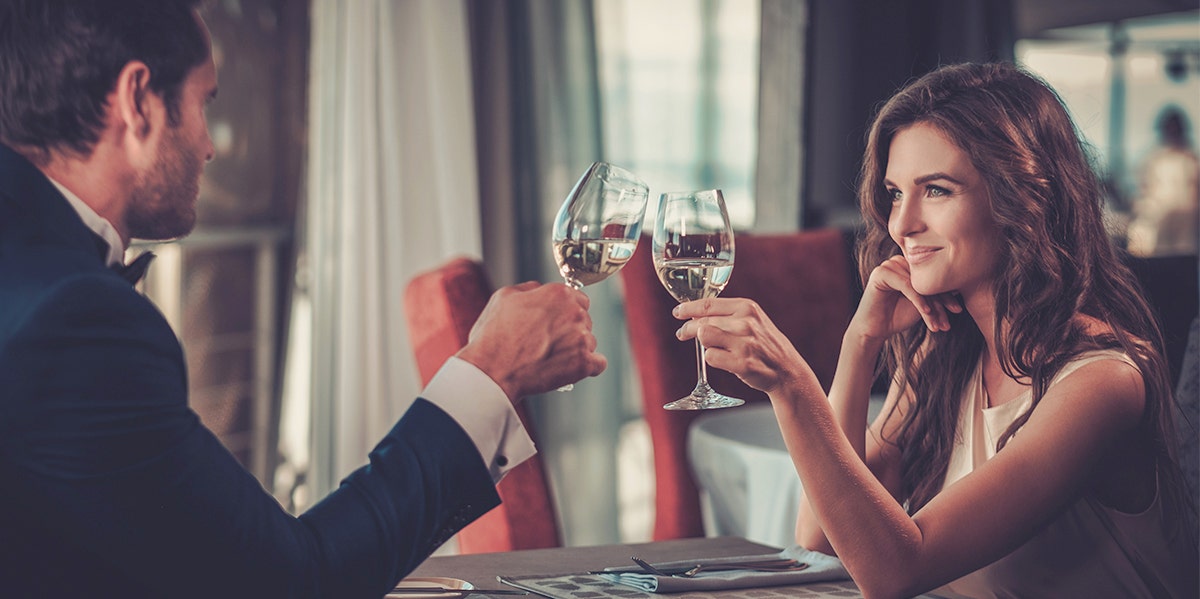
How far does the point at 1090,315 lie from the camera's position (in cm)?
135

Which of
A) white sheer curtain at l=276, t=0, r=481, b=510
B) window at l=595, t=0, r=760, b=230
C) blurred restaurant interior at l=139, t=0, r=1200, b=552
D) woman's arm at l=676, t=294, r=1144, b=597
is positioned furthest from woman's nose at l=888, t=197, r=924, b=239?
window at l=595, t=0, r=760, b=230

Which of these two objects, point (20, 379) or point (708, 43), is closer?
point (20, 379)

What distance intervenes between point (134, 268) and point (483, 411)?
347 millimetres

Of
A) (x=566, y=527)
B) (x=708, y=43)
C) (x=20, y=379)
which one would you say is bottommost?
(x=566, y=527)

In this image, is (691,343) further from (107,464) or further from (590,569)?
(107,464)

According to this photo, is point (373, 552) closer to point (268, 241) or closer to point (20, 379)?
point (20, 379)

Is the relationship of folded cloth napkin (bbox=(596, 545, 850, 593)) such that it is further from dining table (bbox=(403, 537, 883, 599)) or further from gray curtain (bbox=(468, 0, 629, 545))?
gray curtain (bbox=(468, 0, 629, 545))

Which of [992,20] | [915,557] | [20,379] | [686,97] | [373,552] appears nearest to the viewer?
[20,379]

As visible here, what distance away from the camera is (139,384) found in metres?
0.87

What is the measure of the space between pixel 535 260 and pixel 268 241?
91cm

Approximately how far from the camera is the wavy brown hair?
4.26 feet

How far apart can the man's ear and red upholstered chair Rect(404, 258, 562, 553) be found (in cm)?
78

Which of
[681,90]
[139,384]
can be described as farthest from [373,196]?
[139,384]

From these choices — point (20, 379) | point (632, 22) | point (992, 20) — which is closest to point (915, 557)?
point (20, 379)
